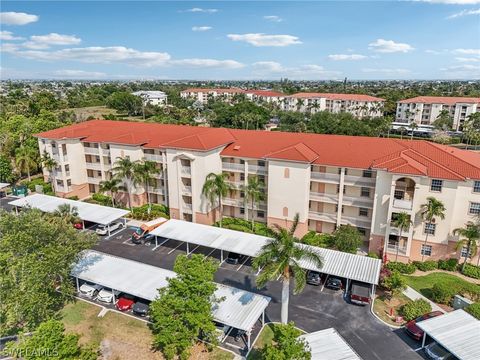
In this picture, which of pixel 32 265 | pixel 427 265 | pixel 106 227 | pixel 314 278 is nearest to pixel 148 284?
pixel 32 265

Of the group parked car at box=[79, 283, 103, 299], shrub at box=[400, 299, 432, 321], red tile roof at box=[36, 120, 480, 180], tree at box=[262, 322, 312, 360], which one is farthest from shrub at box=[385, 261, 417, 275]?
parked car at box=[79, 283, 103, 299]

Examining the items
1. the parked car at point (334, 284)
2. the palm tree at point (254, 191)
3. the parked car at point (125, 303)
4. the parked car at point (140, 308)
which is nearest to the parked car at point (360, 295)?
the parked car at point (334, 284)

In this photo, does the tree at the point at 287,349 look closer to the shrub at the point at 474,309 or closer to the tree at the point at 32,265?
the shrub at the point at 474,309

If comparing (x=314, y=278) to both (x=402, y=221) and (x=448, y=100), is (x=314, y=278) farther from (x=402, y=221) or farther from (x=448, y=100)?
(x=448, y=100)

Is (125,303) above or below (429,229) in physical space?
below

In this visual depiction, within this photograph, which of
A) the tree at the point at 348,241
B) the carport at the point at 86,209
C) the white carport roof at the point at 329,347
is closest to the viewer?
the white carport roof at the point at 329,347

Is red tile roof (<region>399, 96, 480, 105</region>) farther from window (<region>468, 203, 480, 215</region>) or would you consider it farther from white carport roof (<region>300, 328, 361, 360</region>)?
white carport roof (<region>300, 328, 361, 360</region>)
